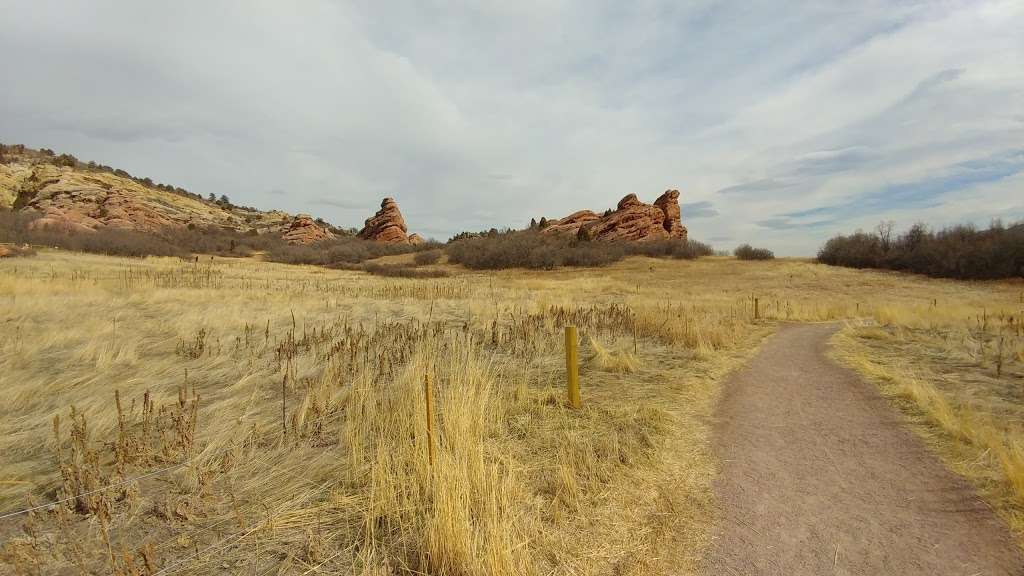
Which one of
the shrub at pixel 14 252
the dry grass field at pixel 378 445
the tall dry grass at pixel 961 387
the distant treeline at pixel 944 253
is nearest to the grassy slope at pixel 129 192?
the shrub at pixel 14 252

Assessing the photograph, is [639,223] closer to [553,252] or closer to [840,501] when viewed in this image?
[553,252]

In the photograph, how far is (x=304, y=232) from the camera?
6850 centimetres

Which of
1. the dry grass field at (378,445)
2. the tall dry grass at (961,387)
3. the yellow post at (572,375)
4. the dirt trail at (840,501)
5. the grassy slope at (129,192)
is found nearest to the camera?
the dry grass field at (378,445)

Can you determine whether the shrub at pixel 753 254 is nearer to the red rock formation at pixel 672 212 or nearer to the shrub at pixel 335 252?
the red rock formation at pixel 672 212

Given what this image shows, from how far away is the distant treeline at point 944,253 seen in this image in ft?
105

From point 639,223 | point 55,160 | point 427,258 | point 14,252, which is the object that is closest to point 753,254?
point 639,223

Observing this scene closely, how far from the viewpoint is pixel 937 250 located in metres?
36.5

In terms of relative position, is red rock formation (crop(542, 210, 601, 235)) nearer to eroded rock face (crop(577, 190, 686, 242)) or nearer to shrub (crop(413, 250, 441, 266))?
eroded rock face (crop(577, 190, 686, 242))

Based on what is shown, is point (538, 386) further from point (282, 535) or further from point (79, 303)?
point (79, 303)

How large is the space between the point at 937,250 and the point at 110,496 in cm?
5169

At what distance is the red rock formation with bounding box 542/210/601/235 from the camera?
6653 centimetres

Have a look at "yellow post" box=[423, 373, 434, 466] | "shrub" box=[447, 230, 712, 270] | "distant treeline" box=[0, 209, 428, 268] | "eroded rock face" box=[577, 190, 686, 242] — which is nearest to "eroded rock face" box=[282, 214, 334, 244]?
"distant treeline" box=[0, 209, 428, 268]

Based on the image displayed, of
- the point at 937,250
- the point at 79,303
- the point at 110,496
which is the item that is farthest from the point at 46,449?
the point at 937,250

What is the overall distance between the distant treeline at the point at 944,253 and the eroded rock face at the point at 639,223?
18635mm
